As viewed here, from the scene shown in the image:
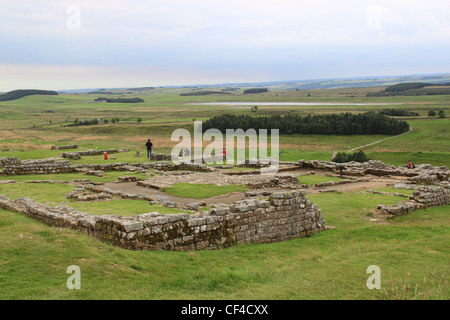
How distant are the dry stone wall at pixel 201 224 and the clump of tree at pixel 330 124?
63.5 meters

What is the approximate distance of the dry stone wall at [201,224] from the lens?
11664 millimetres

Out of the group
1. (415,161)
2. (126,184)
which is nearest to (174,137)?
(415,161)

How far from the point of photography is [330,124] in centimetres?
7675

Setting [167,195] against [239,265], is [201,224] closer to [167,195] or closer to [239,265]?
[239,265]

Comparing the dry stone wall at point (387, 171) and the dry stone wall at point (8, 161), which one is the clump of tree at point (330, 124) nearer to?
the dry stone wall at point (387, 171)

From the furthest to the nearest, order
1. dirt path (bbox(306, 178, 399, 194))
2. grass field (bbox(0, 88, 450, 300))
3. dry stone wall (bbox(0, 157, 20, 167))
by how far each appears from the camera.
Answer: dry stone wall (bbox(0, 157, 20, 167)) → dirt path (bbox(306, 178, 399, 194)) → grass field (bbox(0, 88, 450, 300))

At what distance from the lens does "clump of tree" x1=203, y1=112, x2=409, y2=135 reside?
74.8m

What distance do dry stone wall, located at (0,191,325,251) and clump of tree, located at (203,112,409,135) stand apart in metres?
63.5

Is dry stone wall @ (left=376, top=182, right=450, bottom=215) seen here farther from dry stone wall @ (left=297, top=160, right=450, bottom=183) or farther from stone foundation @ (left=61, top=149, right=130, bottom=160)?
stone foundation @ (left=61, top=149, right=130, bottom=160)

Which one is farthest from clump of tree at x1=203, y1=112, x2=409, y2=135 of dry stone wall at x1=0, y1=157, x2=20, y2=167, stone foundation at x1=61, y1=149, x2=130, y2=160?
dry stone wall at x1=0, y1=157, x2=20, y2=167

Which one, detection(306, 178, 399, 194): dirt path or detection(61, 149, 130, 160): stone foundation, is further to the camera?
detection(61, 149, 130, 160): stone foundation

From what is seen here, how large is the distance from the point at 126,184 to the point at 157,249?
13764 mm

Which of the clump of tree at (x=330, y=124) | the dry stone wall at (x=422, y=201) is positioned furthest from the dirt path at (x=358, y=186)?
the clump of tree at (x=330, y=124)
